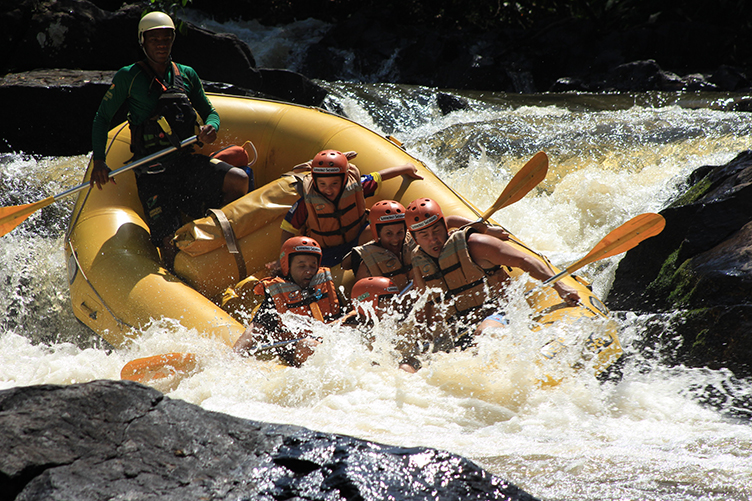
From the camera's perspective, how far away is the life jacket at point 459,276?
3.34m

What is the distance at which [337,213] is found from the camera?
395 centimetres

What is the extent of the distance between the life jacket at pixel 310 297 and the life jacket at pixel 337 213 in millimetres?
505

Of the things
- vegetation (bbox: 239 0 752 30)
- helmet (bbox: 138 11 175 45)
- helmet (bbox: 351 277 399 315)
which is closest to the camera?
helmet (bbox: 351 277 399 315)

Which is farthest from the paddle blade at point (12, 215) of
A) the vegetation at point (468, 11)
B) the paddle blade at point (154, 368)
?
the vegetation at point (468, 11)

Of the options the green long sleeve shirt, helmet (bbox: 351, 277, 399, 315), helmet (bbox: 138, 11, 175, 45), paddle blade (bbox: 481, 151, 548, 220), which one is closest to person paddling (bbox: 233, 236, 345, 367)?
helmet (bbox: 351, 277, 399, 315)

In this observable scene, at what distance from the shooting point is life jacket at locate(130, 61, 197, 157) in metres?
3.91

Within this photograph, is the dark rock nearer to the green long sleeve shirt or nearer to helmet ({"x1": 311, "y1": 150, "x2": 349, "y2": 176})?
helmet ({"x1": 311, "y1": 150, "x2": 349, "y2": 176})

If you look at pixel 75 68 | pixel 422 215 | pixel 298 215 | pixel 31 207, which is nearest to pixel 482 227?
pixel 422 215

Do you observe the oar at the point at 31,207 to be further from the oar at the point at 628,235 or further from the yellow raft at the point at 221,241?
the oar at the point at 628,235

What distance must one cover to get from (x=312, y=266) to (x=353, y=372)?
2.49ft

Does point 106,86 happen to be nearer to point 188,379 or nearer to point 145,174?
point 145,174

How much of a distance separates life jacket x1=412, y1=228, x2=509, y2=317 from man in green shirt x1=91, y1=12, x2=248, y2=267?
1674 millimetres

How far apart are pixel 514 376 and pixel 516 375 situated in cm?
1

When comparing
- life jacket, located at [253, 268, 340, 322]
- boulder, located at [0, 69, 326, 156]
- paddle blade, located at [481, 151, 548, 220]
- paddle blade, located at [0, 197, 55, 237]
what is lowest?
boulder, located at [0, 69, 326, 156]
